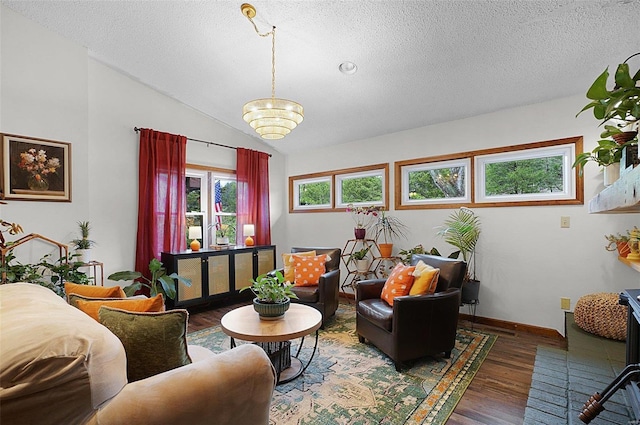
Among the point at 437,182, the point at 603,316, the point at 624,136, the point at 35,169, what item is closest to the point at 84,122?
the point at 35,169

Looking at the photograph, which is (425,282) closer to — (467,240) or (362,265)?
(467,240)

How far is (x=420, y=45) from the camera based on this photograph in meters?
2.69

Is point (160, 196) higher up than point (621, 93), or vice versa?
point (621, 93)

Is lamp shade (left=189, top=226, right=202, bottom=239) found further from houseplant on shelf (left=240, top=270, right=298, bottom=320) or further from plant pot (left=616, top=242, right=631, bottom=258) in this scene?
plant pot (left=616, top=242, right=631, bottom=258)

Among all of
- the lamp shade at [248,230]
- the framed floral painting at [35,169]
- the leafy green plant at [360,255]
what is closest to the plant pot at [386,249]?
the leafy green plant at [360,255]

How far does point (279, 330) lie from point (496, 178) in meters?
3.03

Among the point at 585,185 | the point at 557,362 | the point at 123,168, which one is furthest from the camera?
the point at 123,168

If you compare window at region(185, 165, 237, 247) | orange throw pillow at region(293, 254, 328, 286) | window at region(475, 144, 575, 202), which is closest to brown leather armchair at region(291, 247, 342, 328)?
orange throw pillow at region(293, 254, 328, 286)

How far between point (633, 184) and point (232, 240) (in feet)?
15.4

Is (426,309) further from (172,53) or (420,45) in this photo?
(172,53)

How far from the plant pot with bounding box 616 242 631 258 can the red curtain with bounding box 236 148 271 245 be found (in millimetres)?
4253

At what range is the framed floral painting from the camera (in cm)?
297

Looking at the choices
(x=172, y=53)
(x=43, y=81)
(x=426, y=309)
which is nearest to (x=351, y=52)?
(x=172, y=53)

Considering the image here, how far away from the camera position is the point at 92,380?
0.79m
